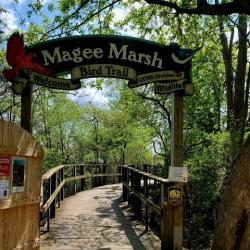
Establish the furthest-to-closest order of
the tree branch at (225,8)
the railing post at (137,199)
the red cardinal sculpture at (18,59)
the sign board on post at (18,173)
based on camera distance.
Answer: the railing post at (137,199), the red cardinal sculpture at (18,59), the tree branch at (225,8), the sign board on post at (18,173)

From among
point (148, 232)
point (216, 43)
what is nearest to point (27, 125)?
point (148, 232)

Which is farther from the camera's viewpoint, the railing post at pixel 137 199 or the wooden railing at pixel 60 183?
the railing post at pixel 137 199

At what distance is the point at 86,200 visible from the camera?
15.6 m

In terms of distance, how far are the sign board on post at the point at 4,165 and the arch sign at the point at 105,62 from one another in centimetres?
207

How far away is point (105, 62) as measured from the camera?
8.08m

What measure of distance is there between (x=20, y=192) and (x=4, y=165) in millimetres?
608

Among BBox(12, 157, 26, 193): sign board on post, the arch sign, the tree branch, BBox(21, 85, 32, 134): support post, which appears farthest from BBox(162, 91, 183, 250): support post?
BBox(12, 157, 26, 193): sign board on post

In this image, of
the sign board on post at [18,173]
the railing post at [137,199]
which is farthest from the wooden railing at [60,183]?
the railing post at [137,199]

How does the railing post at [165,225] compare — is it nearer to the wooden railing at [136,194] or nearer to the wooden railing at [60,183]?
the wooden railing at [136,194]

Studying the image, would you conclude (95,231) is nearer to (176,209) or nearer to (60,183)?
(176,209)

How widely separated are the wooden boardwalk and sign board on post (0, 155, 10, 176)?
8.68ft

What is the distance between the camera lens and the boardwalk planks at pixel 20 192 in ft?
19.9

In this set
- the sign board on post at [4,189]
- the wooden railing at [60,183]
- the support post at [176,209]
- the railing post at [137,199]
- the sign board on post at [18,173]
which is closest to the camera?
the sign board on post at [4,189]

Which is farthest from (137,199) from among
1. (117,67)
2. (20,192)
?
(20,192)
